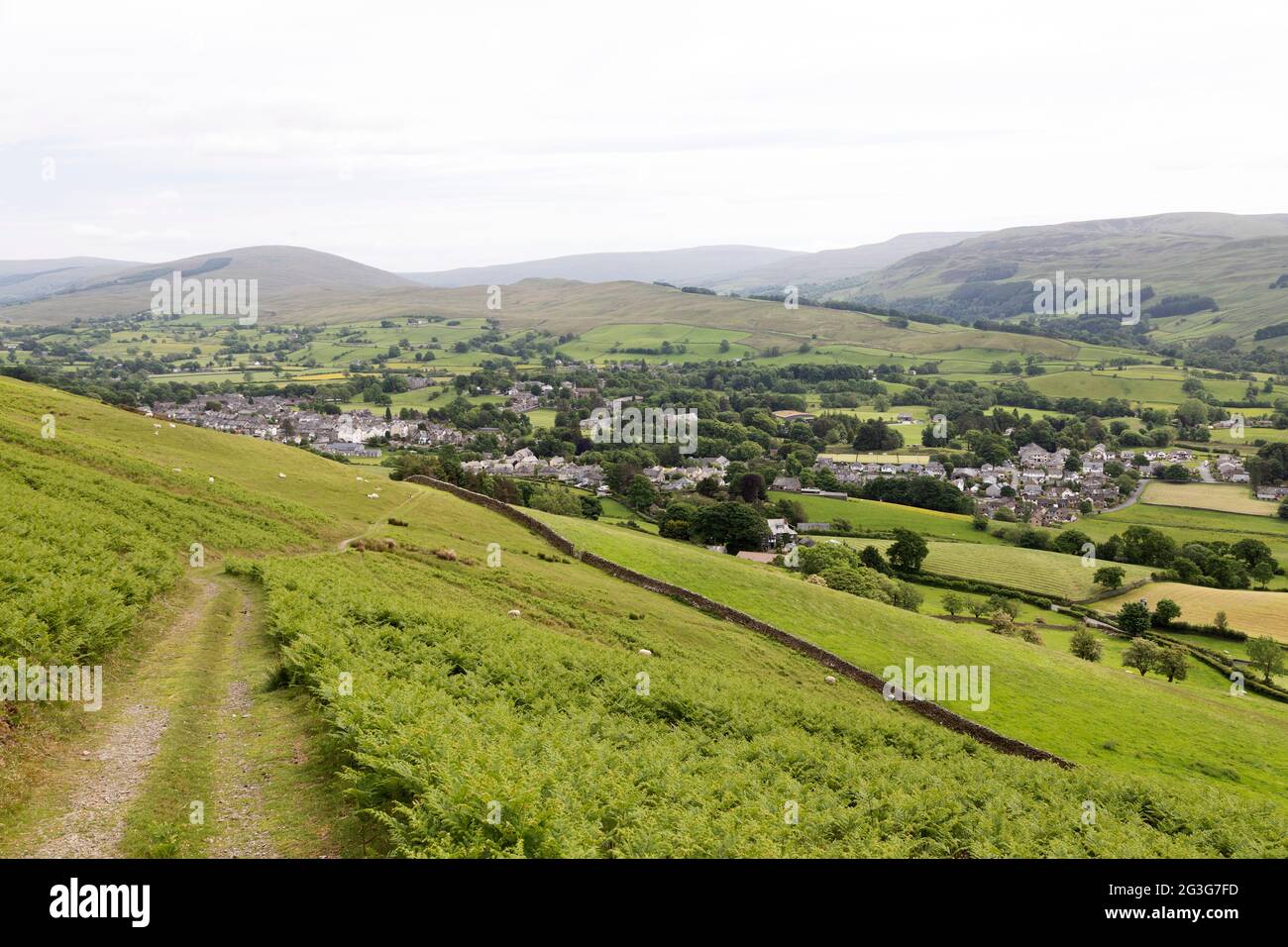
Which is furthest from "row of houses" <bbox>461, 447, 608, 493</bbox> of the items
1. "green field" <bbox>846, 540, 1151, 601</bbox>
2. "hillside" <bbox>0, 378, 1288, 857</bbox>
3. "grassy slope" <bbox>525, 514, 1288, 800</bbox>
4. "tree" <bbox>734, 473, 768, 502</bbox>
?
"hillside" <bbox>0, 378, 1288, 857</bbox>

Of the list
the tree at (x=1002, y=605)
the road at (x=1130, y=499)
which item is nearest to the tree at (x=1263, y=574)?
the tree at (x=1002, y=605)

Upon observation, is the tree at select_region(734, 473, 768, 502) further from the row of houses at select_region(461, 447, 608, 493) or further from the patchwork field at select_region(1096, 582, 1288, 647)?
the patchwork field at select_region(1096, 582, 1288, 647)

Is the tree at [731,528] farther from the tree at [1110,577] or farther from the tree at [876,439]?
the tree at [876,439]

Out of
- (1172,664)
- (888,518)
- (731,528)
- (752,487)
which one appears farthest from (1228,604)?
(752,487)

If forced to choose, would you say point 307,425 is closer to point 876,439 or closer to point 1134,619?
point 876,439

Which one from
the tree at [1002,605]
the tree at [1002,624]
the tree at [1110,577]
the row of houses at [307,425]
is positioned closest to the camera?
the tree at [1002,624]
